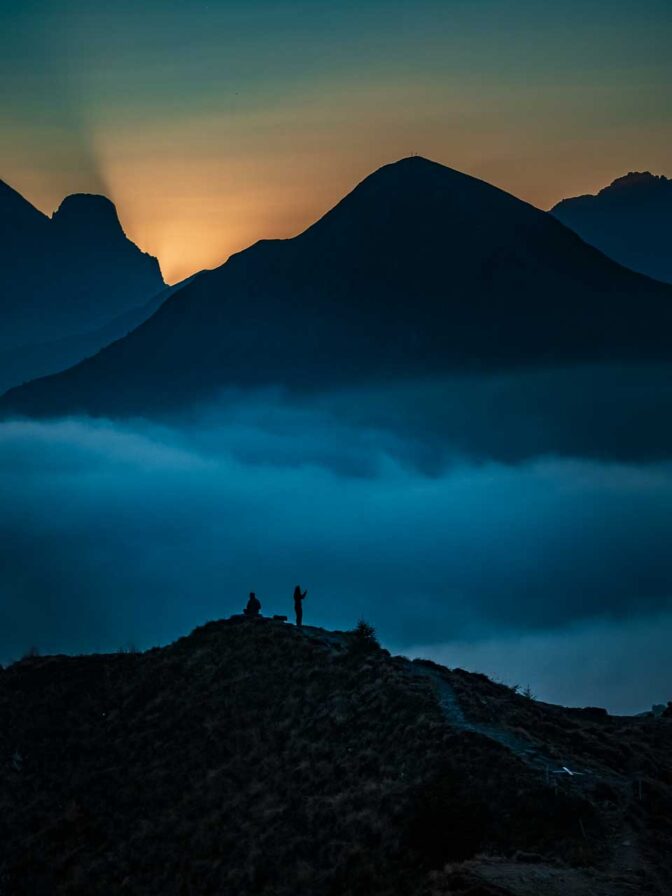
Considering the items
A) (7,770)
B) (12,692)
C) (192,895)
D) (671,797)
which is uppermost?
(12,692)

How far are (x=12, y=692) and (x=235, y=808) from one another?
20080 millimetres

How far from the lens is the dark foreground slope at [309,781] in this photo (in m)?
25.4

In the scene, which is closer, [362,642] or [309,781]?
[309,781]

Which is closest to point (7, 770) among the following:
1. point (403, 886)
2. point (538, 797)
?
point (403, 886)

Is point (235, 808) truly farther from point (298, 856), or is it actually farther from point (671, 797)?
point (671, 797)

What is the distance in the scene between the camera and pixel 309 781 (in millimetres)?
33125

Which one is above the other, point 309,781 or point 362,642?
point 362,642

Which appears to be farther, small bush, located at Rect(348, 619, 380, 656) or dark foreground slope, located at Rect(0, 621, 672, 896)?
small bush, located at Rect(348, 619, 380, 656)

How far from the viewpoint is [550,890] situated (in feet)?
70.1

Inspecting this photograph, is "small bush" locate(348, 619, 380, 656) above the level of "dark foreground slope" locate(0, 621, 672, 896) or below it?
above

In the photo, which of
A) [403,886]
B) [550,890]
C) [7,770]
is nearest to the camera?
[550,890]

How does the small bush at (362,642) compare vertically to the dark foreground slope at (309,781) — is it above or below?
above

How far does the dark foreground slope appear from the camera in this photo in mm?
25391

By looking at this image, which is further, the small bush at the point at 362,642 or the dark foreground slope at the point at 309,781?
the small bush at the point at 362,642
